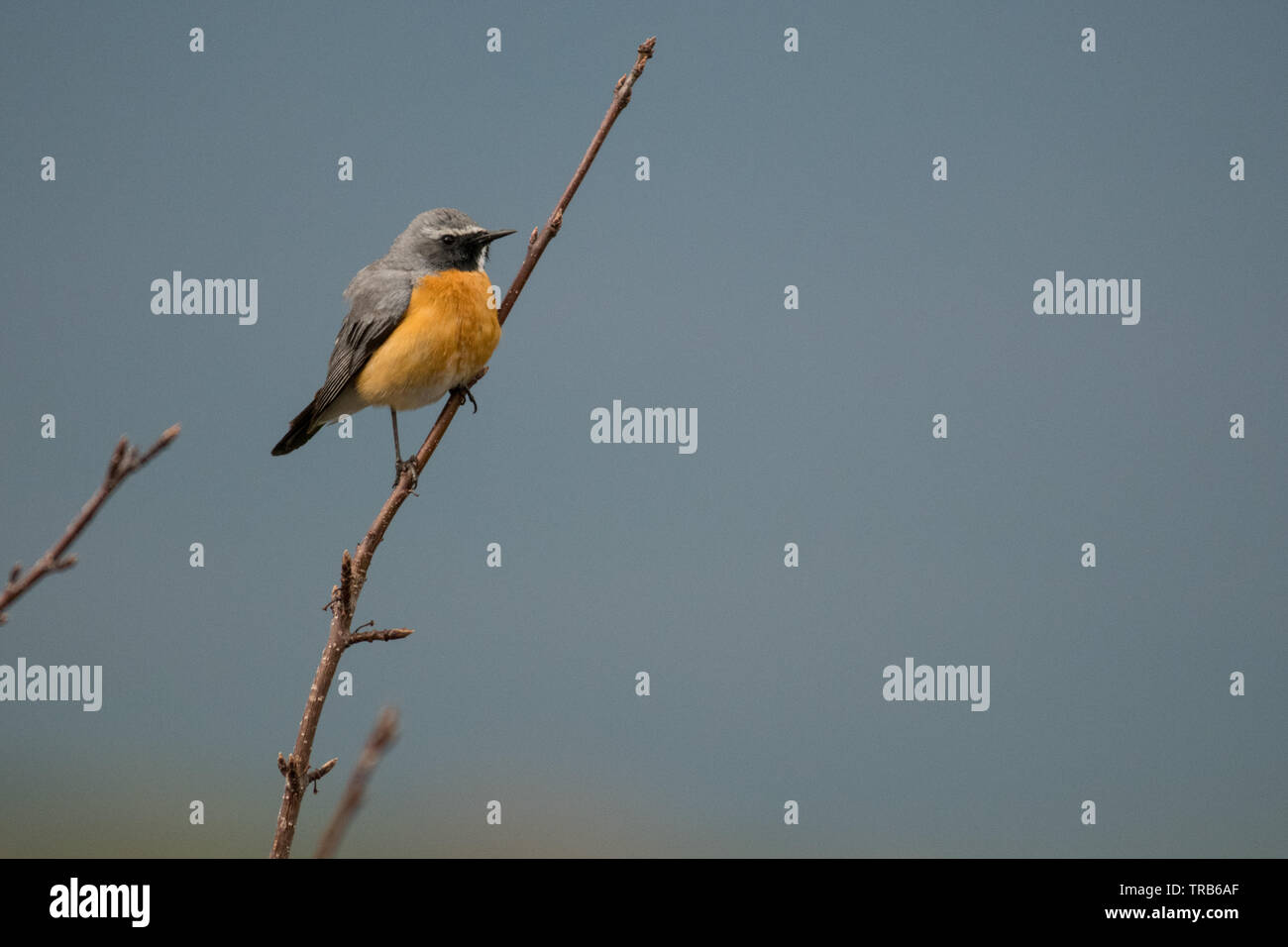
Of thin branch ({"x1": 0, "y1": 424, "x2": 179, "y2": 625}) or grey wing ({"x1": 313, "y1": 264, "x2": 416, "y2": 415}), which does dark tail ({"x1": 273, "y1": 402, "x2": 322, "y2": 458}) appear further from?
thin branch ({"x1": 0, "y1": 424, "x2": 179, "y2": 625})

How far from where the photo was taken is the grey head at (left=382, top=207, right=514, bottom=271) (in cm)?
490

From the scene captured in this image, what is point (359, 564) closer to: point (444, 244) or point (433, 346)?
point (433, 346)

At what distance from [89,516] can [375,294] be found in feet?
11.3

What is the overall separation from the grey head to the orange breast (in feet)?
0.47

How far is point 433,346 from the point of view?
4.57 m

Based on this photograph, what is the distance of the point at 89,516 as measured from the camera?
154 centimetres

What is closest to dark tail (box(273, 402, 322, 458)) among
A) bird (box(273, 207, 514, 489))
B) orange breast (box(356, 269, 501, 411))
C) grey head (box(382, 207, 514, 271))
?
bird (box(273, 207, 514, 489))

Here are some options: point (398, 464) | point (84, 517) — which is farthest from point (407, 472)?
point (84, 517)

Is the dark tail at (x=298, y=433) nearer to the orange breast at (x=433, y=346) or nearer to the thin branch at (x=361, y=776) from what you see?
the orange breast at (x=433, y=346)

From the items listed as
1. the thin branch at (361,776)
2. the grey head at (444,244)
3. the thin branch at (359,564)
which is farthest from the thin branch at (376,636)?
the grey head at (444,244)

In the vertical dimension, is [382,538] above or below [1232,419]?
below
